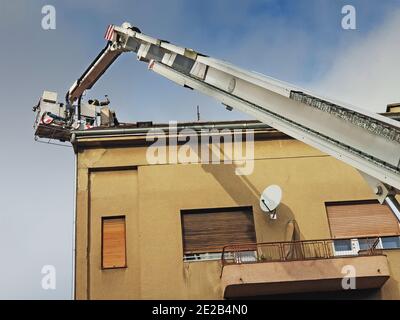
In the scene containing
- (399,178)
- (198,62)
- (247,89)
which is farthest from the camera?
(198,62)

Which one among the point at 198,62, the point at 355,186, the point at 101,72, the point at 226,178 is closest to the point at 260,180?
the point at 226,178

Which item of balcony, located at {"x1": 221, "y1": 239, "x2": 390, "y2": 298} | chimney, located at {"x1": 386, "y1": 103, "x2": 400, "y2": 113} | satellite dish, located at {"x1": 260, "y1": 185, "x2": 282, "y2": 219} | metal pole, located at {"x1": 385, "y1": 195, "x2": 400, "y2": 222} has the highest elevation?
chimney, located at {"x1": 386, "y1": 103, "x2": 400, "y2": 113}

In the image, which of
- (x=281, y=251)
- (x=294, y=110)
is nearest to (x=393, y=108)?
(x=281, y=251)

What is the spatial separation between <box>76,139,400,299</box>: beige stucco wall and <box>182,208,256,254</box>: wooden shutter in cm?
21

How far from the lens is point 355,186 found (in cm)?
1546

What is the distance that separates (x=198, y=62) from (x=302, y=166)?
17.6 ft

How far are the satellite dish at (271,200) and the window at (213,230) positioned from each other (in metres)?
0.55

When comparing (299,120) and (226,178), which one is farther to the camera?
(226,178)

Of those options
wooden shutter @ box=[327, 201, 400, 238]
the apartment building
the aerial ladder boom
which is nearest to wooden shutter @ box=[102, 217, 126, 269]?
the apartment building

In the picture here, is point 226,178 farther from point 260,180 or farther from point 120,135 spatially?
point 120,135

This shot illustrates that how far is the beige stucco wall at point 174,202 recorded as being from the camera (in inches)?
550

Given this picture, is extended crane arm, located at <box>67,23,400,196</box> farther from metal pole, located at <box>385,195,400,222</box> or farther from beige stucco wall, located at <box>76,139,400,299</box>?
beige stucco wall, located at <box>76,139,400,299</box>

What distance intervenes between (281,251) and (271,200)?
1.35 meters

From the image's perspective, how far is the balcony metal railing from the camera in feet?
46.4
